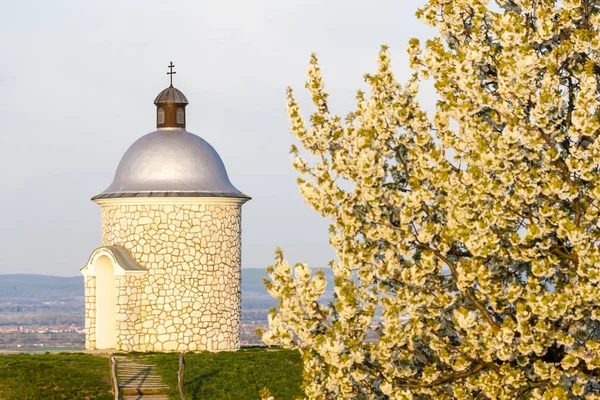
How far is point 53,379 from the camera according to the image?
25.3 m

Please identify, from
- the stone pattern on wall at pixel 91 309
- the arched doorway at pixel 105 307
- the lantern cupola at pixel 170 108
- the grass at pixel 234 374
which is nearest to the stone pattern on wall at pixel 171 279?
the arched doorway at pixel 105 307

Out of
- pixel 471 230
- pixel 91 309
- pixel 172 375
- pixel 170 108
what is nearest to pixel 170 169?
pixel 170 108

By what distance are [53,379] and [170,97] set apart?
523 inches

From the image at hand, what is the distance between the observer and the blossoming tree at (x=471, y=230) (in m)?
11.2

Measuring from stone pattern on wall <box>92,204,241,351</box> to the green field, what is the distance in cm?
207

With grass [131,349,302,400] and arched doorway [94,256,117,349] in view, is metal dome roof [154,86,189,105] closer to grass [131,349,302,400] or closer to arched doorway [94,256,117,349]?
arched doorway [94,256,117,349]

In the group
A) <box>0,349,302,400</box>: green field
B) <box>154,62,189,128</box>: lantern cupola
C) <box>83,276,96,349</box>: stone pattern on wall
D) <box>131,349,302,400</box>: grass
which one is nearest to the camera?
<box>0,349,302,400</box>: green field

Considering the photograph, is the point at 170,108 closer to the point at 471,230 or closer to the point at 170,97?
the point at 170,97

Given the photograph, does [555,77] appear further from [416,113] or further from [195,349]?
[195,349]

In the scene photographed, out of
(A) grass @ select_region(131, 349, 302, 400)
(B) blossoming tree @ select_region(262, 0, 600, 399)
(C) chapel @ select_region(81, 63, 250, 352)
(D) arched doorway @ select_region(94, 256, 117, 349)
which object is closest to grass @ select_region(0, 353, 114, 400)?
(A) grass @ select_region(131, 349, 302, 400)

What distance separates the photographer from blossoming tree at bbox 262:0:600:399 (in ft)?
36.6

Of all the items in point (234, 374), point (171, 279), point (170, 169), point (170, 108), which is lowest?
point (234, 374)

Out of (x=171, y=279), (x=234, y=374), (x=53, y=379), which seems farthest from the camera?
(x=171, y=279)

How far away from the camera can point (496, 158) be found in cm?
1134
